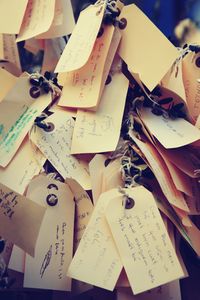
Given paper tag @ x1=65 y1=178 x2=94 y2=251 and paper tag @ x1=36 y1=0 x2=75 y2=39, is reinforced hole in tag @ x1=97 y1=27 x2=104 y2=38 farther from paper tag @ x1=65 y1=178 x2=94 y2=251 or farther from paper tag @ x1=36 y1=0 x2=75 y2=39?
paper tag @ x1=65 y1=178 x2=94 y2=251

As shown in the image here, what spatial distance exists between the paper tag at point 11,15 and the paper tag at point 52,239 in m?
0.23

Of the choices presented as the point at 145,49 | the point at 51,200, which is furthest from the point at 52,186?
the point at 145,49

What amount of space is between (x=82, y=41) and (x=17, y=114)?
13 centimetres

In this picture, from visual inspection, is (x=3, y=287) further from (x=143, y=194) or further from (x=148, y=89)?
(x=148, y=89)

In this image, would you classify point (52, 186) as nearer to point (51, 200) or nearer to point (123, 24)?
point (51, 200)

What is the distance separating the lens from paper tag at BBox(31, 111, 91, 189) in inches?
23.4

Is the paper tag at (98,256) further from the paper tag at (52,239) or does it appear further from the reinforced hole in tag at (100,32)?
the reinforced hole in tag at (100,32)

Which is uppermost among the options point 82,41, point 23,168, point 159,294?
point 82,41

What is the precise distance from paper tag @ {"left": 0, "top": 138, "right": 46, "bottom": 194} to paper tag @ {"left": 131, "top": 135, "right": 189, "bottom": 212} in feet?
0.40

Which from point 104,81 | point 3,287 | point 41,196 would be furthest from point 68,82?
point 3,287

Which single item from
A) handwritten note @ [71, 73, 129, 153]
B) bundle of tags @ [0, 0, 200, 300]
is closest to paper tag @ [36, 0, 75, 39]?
bundle of tags @ [0, 0, 200, 300]

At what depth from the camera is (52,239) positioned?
56cm

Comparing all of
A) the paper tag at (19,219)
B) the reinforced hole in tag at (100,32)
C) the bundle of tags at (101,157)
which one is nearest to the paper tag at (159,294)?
the bundle of tags at (101,157)

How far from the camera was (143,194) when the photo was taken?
559 mm
